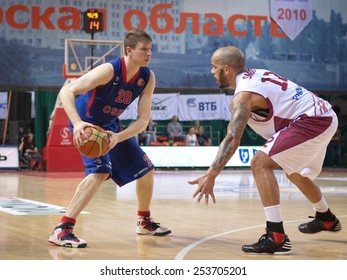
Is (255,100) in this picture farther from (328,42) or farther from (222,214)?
(328,42)

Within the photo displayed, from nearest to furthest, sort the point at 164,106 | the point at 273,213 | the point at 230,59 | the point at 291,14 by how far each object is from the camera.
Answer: the point at 273,213
the point at 230,59
the point at 164,106
the point at 291,14

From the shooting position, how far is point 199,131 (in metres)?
25.4

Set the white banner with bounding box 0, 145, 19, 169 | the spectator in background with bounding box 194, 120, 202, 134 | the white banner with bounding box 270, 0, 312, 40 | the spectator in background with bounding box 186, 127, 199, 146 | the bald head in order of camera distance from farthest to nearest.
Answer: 1. the white banner with bounding box 270, 0, 312, 40
2. the spectator in background with bounding box 194, 120, 202, 134
3. the spectator in background with bounding box 186, 127, 199, 146
4. the white banner with bounding box 0, 145, 19, 169
5. the bald head

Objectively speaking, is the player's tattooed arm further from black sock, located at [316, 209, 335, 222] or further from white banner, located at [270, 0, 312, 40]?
white banner, located at [270, 0, 312, 40]

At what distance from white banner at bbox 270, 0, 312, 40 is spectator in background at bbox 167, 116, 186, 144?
6787 mm

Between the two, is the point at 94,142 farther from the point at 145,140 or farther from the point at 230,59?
the point at 145,140

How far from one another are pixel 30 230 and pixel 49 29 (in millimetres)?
18831

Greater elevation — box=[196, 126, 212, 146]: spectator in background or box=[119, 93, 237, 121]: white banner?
box=[119, 93, 237, 121]: white banner

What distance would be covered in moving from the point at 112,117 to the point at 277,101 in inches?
66.3

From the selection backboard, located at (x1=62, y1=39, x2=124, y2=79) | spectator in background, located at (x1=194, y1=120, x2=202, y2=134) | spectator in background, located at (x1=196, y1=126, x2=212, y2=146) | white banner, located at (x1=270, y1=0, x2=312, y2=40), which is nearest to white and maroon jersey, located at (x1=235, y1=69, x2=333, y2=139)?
backboard, located at (x1=62, y1=39, x2=124, y2=79)

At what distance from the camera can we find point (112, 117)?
6914 mm

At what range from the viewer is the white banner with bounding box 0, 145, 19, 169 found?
21891 mm

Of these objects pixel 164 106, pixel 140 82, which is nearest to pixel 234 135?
pixel 140 82

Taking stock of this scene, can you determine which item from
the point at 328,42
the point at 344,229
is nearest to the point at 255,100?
the point at 344,229
